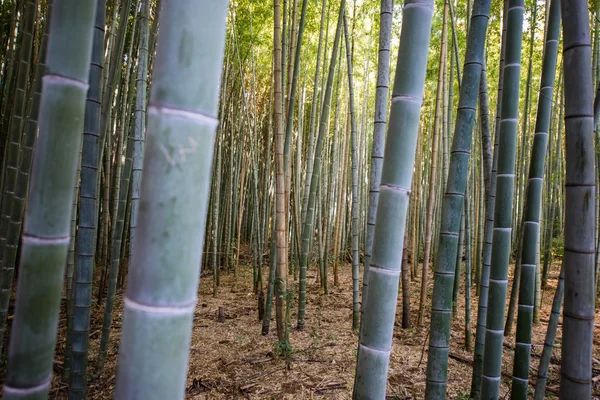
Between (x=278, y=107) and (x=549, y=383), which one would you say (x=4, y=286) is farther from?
(x=549, y=383)

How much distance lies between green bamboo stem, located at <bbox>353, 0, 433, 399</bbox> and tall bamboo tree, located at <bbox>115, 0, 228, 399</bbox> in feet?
1.68

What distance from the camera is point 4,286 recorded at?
210cm

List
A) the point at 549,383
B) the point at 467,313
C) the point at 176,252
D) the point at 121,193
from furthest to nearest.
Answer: the point at 467,313 < the point at 549,383 < the point at 121,193 < the point at 176,252

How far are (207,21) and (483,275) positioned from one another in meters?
2.21

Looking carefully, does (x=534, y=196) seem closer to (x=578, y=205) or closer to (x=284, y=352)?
(x=578, y=205)

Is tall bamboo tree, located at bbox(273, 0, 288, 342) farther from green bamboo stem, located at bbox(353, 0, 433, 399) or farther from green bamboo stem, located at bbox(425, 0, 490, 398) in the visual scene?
green bamboo stem, located at bbox(353, 0, 433, 399)

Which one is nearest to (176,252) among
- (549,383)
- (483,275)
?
(483,275)

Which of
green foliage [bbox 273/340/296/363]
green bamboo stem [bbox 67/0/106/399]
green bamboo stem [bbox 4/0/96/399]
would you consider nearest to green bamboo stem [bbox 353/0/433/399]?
green bamboo stem [bbox 4/0/96/399]

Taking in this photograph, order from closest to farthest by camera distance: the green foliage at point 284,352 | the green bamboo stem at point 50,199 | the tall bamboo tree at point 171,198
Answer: the tall bamboo tree at point 171,198, the green bamboo stem at point 50,199, the green foliage at point 284,352

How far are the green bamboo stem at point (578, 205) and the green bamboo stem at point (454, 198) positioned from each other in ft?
1.40

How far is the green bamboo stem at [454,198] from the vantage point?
1.40m

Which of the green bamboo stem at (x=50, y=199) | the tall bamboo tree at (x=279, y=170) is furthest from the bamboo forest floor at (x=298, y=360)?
the green bamboo stem at (x=50, y=199)

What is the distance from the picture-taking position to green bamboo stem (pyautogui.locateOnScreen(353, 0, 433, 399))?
94cm

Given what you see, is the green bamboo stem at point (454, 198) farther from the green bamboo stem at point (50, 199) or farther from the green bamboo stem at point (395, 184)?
the green bamboo stem at point (50, 199)
